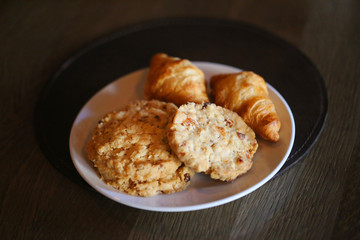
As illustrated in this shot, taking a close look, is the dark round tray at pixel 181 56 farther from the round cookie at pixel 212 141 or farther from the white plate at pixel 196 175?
the round cookie at pixel 212 141

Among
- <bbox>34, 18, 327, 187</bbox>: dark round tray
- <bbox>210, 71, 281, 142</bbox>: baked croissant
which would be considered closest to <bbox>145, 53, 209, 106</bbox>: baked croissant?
<bbox>210, 71, 281, 142</bbox>: baked croissant

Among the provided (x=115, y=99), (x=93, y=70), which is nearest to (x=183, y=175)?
(x=115, y=99)

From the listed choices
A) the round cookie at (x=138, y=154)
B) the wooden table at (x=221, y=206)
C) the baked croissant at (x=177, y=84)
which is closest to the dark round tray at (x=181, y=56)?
the wooden table at (x=221, y=206)

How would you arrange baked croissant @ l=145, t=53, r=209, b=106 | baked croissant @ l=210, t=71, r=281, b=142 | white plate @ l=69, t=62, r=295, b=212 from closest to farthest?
1. white plate @ l=69, t=62, r=295, b=212
2. baked croissant @ l=210, t=71, r=281, b=142
3. baked croissant @ l=145, t=53, r=209, b=106

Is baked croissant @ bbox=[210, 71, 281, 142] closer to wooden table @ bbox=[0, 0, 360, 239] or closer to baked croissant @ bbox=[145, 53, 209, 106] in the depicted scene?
baked croissant @ bbox=[145, 53, 209, 106]

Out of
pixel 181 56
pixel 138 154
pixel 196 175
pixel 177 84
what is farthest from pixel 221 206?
pixel 181 56

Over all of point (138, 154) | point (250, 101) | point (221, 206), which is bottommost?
point (221, 206)

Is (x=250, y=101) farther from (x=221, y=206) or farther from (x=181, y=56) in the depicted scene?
(x=181, y=56)
